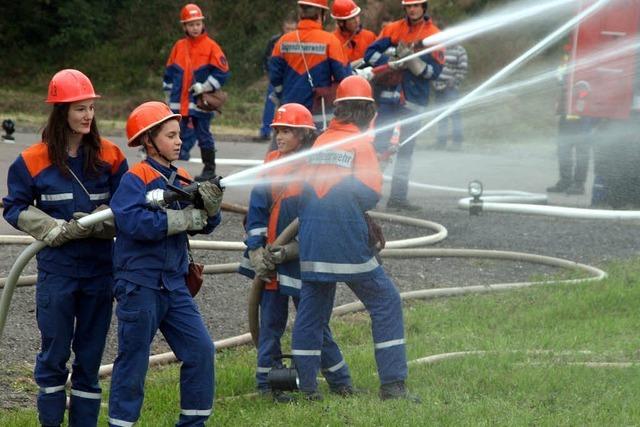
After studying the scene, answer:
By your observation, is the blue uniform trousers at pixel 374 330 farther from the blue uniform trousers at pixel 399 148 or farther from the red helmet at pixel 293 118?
the blue uniform trousers at pixel 399 148

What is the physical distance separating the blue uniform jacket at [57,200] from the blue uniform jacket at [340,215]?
40.4 inches

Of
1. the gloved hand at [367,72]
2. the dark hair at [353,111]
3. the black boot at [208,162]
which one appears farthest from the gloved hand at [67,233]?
the black boot at [208,162]

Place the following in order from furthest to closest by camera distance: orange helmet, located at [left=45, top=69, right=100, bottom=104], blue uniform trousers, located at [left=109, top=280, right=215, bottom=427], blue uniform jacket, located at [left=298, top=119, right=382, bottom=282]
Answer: blue uniform jacket, located at [left=298, top=119, right=382, bottom=282] → orange helmet, located at [left=45, top=69, right=100, bottom=104] → blue uniform trousers, located at [left=109, top=280, right=215, bottom=427]

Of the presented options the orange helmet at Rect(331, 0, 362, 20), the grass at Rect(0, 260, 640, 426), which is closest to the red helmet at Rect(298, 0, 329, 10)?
the orange helmet at Rect(331, 0, 362, 20)

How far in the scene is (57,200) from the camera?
18.2ft

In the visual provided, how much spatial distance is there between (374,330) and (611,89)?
6.59 metres

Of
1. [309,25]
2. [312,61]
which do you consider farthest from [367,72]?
[309,25]

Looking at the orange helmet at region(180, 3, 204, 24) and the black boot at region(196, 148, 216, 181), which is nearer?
the orange helmet at region(180, 3, 204, 24)

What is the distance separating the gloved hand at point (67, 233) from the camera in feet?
17.6

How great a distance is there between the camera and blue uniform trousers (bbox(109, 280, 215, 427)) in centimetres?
532

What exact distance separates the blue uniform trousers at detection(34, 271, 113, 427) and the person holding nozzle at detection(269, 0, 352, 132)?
5.37 meters

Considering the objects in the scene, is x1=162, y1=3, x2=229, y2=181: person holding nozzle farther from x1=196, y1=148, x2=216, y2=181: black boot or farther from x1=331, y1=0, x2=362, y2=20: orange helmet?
x1=331, y1=0, x2=362, y2=20: orange helmet

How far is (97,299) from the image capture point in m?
5.55

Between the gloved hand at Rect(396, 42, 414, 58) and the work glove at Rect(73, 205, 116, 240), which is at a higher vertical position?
the gloved hand at Rect(396, 42, 414, 58)
